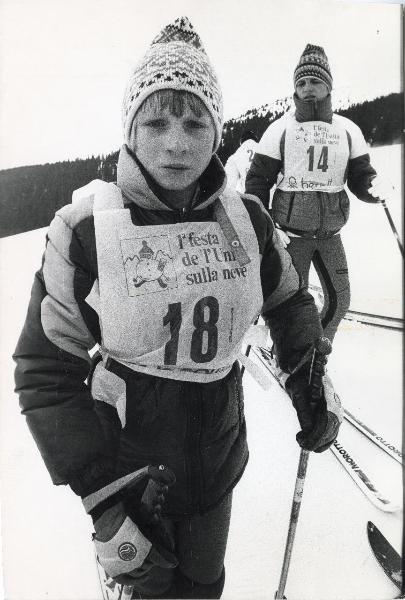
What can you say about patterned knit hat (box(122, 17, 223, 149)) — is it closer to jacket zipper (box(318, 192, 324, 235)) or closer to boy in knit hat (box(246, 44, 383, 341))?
boy in knit hat (box(246, 44, 383, 341))

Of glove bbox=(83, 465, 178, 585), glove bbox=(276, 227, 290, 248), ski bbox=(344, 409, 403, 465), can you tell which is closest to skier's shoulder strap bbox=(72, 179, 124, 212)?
glove bbox=(276, 227, 290, 248)

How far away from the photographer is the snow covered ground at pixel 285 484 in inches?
56.4

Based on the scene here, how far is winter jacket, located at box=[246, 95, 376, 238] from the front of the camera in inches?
58.1

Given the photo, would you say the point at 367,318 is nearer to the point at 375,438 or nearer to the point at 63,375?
the point at 375,438

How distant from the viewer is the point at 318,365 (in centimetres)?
134

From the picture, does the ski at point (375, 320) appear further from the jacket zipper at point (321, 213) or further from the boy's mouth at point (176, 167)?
the boy's mouth at point (176, 167)

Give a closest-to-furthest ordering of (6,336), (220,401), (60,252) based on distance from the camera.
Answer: (60,252) < (220,401) < (6,336)

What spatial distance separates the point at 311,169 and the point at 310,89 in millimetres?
223

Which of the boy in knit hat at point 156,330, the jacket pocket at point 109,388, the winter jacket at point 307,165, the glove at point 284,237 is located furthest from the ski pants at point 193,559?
the winter jacket at point 307,165

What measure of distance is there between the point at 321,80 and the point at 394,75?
0.23m

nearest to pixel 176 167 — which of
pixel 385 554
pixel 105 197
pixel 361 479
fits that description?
pixel 105 197

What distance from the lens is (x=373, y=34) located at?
154 cm

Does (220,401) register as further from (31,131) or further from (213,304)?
(31,131)

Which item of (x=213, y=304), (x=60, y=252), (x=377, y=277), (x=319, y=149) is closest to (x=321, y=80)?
(x=319, y=149)
